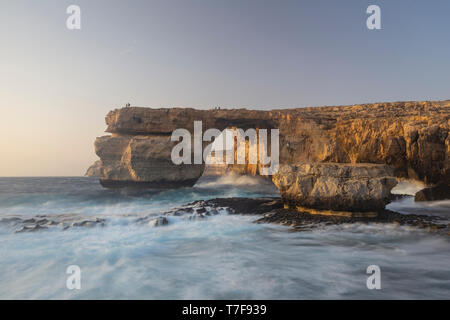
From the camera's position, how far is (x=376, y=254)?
231 inches

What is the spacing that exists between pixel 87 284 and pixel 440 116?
15.0 meters

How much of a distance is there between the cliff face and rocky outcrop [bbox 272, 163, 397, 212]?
17.0 ft

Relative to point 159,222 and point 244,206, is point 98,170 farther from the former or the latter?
point 244,206

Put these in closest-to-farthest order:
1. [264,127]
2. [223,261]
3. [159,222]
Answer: [223,261] < [159,222] < [264,127]

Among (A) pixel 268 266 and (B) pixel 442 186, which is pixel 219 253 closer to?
(A) pixel 268 266

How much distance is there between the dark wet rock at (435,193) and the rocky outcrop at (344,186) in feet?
13.8

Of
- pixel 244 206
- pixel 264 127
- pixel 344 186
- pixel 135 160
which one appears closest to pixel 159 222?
pixel 244 206

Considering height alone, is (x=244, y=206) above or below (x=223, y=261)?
below

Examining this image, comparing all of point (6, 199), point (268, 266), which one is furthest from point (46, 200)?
point (268, 266)

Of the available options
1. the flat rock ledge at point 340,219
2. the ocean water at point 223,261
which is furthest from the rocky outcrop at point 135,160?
the flat rock ledge at point 340,219

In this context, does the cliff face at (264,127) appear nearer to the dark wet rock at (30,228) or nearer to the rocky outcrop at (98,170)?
the rocky outcrop at (98,170)

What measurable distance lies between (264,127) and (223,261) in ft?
45.3

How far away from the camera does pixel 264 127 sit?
1847 centimetres

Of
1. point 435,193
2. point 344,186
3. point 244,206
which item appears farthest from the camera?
point 435,193
